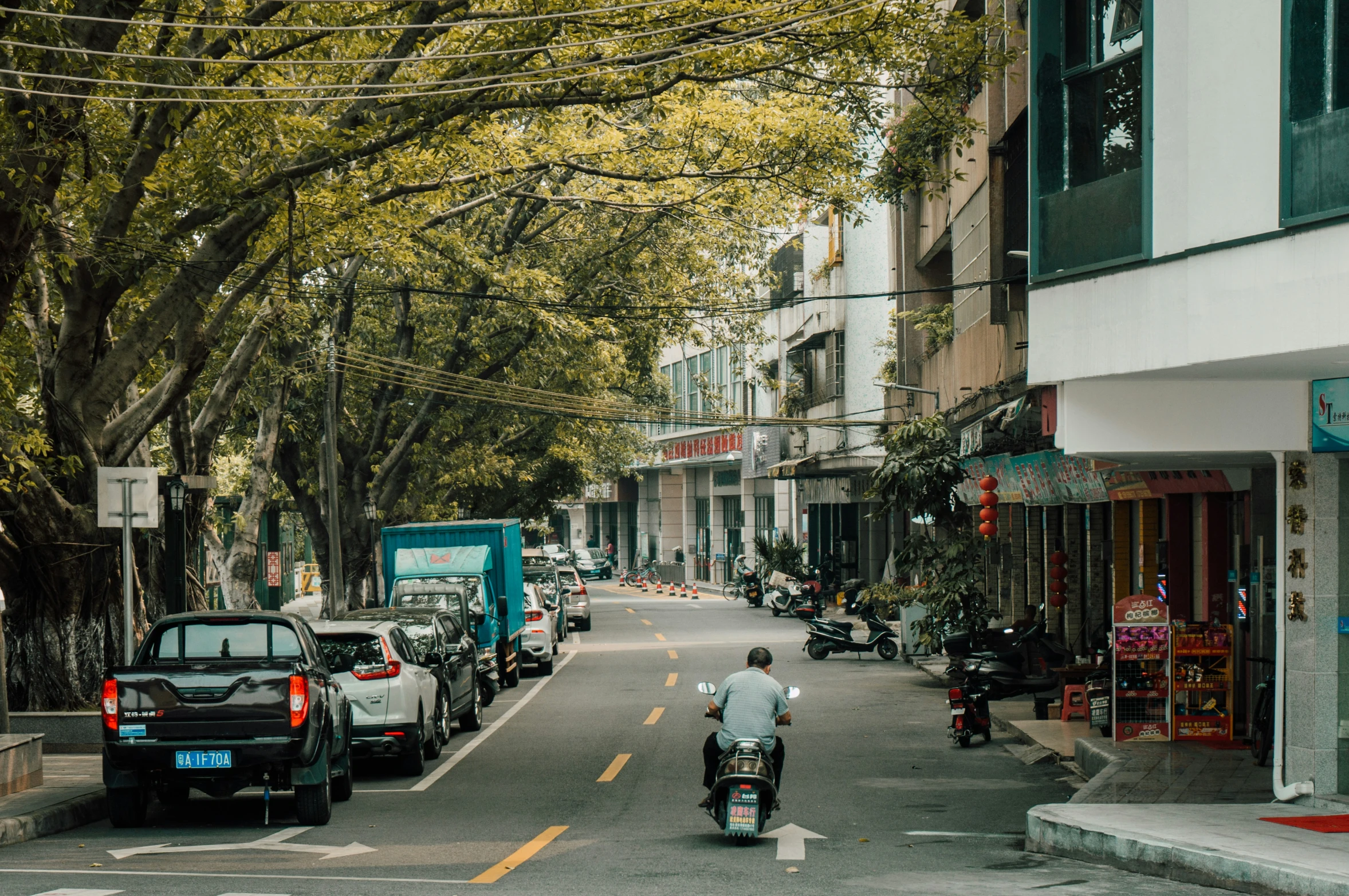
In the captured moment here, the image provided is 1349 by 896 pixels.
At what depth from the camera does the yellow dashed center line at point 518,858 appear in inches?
376

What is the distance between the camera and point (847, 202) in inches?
822

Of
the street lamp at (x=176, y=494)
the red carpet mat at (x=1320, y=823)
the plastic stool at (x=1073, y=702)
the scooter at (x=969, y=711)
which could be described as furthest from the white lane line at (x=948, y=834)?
the street lamp at (x=176, y=494)

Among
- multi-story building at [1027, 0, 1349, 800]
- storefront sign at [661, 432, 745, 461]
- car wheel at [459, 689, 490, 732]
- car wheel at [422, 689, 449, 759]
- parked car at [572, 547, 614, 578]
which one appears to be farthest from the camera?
parked car at [572, 547, 614, 578]

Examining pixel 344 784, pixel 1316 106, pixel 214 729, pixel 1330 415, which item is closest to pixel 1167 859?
pixel 1330 415

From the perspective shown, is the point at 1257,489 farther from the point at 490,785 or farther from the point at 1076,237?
the point at 490,785

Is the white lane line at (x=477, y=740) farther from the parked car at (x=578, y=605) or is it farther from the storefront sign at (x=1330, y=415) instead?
the parked car at (x=578, y=605)

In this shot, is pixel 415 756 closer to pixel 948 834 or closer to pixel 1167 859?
pixel 948 834

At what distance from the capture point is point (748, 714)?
11180mm

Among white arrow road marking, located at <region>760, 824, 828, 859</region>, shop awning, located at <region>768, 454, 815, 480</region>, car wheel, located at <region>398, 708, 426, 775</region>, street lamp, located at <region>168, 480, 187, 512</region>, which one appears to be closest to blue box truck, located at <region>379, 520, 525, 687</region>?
street lamp, located at <region>168, 480, 187, 512</region>

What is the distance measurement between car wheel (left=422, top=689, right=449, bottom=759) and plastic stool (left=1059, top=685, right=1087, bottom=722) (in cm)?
741

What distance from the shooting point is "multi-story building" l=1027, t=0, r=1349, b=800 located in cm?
968

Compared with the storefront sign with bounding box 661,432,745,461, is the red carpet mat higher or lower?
lower

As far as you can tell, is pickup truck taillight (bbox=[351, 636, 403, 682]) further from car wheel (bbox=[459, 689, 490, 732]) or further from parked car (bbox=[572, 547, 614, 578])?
parked car (bbox=[572, 547, 614, 578])

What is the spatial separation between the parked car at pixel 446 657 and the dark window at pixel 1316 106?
411 inches
